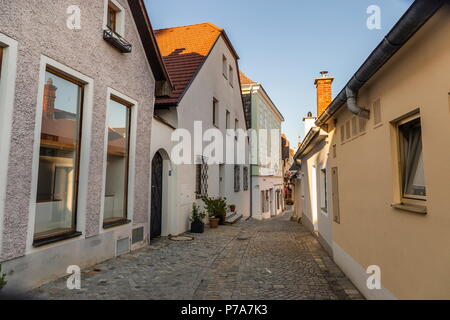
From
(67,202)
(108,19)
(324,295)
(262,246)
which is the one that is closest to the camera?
(324,295)

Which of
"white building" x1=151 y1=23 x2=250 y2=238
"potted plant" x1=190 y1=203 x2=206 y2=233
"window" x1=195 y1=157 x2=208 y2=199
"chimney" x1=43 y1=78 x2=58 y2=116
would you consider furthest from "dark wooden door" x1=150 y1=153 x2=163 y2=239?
"chimney" x1=43 y1=78 x2=58 y2=116

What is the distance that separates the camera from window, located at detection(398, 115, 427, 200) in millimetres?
3010

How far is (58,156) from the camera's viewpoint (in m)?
4.62

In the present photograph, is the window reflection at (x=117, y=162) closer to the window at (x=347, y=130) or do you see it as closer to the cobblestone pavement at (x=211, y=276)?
the cobblestone pavement at (x=211, y=276)

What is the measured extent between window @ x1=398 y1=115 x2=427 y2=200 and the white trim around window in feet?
15.6

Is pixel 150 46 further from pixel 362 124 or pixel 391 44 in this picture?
pixel 391 44

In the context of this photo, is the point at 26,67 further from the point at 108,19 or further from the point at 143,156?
the point at 143,156

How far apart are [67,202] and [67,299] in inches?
66.5

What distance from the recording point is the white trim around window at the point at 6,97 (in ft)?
11.6

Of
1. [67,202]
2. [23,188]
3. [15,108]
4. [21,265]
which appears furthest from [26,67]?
[21,265]

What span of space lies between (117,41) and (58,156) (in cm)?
259

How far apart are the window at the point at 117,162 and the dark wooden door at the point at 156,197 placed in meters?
Result: 1.61

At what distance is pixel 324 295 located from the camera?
13.8ft

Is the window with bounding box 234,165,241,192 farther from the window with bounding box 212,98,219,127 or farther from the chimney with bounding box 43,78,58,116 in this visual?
the chimney with bounding box 43,78,58,116
